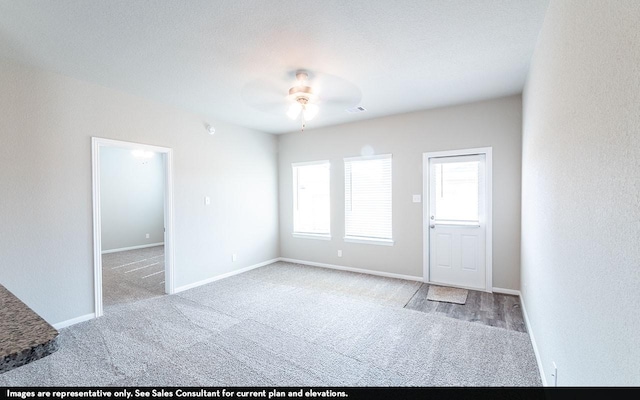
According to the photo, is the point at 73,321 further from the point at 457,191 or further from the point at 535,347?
the point at 457,191

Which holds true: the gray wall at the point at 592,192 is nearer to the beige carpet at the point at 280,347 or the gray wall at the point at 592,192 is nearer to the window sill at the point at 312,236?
the beige carpet at the point at 280,347

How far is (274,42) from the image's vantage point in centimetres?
237

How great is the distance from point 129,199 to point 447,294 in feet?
25.9

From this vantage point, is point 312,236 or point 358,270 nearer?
point 358,270

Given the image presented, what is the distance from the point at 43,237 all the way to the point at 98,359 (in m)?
1.47

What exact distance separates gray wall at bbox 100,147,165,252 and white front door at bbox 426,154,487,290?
238 inches

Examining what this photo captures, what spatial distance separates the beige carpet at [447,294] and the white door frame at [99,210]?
368 cm

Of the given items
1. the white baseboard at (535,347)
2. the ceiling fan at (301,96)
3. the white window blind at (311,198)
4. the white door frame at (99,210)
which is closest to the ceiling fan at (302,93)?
the ceiling fan at (301,96)

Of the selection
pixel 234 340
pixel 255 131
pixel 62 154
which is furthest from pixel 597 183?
pixel 255 131

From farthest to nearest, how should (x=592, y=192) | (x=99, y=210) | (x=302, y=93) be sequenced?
(x=99, y=210), (x=302, y=93), (x=592, y=192)

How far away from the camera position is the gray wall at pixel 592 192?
858mm

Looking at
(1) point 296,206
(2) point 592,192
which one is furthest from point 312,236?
(2) point 592,192

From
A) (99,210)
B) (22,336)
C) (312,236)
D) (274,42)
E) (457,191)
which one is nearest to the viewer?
(22,336)

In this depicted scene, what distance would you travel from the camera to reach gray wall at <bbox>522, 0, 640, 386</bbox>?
33.8 inches
